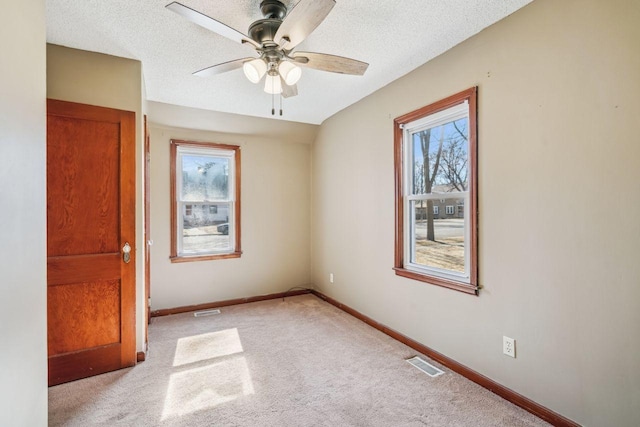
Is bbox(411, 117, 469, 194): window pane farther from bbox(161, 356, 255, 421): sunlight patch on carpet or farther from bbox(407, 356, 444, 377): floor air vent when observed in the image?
bbox(161, 356, 255, 421): sunlight patch on carpet

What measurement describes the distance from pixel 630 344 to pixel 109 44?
380 centimetres

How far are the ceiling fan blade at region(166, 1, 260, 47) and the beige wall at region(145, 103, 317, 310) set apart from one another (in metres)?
2.22

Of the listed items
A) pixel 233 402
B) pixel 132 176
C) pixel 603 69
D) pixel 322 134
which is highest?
pixel 322 134

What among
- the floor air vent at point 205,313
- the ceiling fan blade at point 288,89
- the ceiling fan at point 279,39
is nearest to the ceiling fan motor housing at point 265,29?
the ceiling fan at point 279,39

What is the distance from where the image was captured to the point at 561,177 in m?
1.83

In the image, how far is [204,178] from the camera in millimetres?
4258

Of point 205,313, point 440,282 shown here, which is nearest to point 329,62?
point 440,282

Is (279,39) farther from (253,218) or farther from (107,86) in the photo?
(253,218)

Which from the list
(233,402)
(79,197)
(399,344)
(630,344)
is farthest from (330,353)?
(79,197)

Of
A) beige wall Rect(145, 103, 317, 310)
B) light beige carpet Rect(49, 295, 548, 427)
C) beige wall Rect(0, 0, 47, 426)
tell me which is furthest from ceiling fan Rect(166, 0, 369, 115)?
light beige carpet Rect(49, 295, 548, 427)

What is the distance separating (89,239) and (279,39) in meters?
2.11

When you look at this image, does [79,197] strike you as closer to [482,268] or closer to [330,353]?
[330,353]

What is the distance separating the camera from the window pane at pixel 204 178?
414 cm

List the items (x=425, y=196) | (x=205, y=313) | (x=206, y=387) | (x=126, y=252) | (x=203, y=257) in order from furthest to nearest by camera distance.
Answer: (x=203, y=257)
(x=205, y=313)
(x=425, y=196)
(x=126, y=252)
(x=206, y=387)
